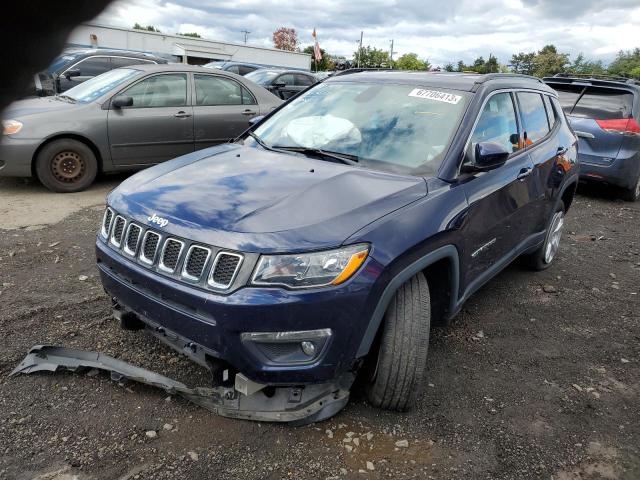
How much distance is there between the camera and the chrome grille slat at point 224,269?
231 cm

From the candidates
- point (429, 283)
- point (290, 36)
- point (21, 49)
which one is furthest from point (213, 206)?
point (290, 36)

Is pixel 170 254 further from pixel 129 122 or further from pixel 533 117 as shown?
pixel 129 122

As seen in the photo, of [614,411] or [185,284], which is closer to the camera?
[185,284]

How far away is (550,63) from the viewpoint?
129 feet

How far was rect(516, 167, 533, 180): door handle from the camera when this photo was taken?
373 cm

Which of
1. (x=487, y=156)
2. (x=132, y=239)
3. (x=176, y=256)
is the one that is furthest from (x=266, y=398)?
(x=487, y=156)

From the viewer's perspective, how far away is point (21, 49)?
1.91 ft

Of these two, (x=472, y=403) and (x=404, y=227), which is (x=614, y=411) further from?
(x=404, y=227)

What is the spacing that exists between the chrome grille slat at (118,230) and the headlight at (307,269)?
0.93 m

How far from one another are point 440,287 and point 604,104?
644 centimetres

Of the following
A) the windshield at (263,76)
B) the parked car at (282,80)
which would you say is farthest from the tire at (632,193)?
the windshield at (263,76)

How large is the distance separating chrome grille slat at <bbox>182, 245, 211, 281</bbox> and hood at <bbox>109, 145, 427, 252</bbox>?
0.05 metres

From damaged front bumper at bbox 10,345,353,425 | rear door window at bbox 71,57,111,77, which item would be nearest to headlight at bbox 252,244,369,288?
damaged front bumper at bbox 10,345,353,425

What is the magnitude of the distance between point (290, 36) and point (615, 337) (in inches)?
2657
